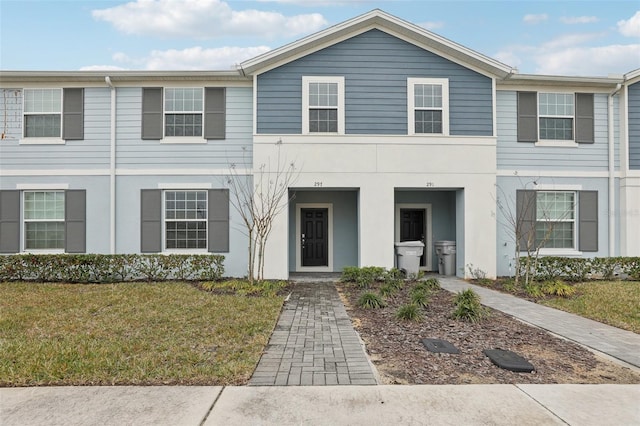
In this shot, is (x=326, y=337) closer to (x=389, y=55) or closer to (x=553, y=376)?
(x=553, y=376)

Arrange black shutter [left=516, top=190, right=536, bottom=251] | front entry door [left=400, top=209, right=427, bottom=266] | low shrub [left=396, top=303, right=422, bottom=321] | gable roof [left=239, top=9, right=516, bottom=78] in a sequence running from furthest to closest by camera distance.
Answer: front entry door [left=400, top=209, right=427, bottom=266], black shutter [left=516, top=190, right=536, bottom=251], gable roof [left=239, top=9, right=516, bottom=78], low shrub [left=396, top=303, right=422, bottom=321]

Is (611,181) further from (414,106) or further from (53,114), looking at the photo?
(53,114)

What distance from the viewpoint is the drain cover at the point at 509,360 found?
4.10 metres

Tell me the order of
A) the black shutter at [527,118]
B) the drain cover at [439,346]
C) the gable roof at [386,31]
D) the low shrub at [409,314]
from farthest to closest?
1. the black shutter at [527,118]
2. the gable roof at [386,31]
3. the low shrub at [409,314]
4. the drain cover at [439,346]

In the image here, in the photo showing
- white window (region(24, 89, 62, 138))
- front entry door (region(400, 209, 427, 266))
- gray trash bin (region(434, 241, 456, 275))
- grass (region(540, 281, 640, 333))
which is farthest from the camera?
front entry door (region(400, 209, 427, 266))

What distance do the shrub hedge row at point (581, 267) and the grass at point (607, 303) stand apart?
0.63m

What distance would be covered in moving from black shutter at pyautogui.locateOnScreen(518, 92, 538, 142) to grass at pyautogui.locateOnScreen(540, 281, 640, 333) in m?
4.43

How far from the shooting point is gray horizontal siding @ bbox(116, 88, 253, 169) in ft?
35.8

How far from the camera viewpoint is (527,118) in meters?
11.3

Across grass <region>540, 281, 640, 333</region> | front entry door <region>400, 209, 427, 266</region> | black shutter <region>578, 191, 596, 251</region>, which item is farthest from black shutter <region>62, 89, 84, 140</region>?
black shutter <region>578, 191, 596, 251</region>

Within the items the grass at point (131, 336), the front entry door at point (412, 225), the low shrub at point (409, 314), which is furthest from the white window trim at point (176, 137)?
the low shrub at point (409, 314)

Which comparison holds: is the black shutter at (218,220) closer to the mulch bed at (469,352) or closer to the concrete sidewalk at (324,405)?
the mulch bed at (469,352)

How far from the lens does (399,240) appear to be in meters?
12.4

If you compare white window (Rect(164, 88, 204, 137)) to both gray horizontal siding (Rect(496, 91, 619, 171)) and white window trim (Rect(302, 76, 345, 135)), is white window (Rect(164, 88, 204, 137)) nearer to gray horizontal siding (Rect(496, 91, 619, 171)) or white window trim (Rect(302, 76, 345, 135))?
white window trim (Rect(302, 76, 345, 135))
